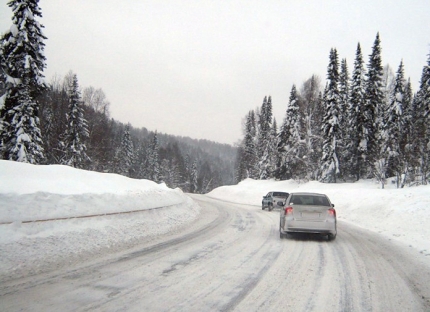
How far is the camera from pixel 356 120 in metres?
43.2

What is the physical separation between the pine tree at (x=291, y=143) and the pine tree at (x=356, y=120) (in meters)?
7.20

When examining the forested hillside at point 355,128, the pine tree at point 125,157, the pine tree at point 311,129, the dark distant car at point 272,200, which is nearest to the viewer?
the dark distant car at point 272,200

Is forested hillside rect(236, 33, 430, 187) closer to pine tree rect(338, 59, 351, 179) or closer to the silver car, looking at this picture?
pine tree rect(338, 59, 351, 179)

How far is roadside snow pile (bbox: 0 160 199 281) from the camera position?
239 inches

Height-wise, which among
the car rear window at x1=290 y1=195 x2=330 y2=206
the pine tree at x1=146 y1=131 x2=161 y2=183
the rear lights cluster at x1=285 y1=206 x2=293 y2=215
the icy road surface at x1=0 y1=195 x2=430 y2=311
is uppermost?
the pine tree at x1=146 y1=131 x2=161 y2=183

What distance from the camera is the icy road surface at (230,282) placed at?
14.8 feet

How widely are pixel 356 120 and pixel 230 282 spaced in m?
43.0

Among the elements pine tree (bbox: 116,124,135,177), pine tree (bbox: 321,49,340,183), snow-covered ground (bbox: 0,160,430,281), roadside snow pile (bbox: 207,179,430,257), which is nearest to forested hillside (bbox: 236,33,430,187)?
pine tree (bbox: 321,49,340,183)

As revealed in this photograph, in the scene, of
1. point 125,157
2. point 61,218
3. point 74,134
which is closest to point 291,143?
point 74,134

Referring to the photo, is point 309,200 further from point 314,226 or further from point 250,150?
point 250,150

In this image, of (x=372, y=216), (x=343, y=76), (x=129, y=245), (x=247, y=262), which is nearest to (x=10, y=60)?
(x=129, y=245)

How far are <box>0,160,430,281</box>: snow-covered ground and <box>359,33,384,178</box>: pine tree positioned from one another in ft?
94.6

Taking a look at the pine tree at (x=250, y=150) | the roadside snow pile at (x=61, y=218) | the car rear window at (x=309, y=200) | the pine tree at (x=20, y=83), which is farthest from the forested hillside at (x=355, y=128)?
the pine tree at (x=20, y=83)

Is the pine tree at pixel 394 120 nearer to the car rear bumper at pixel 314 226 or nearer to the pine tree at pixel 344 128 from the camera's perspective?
the pine tree at pixel 344 128
